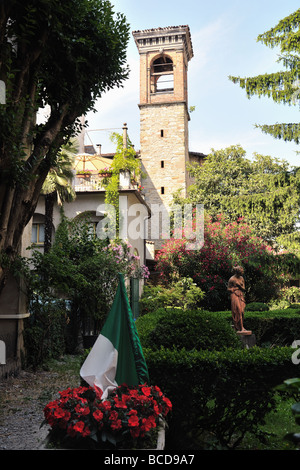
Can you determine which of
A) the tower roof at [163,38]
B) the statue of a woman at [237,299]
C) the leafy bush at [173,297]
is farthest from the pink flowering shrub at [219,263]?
the tower roof at [163,38]

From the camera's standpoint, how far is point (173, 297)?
1919 centimetres

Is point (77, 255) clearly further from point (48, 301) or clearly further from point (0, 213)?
point (0, 213)

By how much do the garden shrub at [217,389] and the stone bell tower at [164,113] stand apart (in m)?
26.8

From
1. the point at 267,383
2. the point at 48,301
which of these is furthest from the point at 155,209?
the point at 267,383

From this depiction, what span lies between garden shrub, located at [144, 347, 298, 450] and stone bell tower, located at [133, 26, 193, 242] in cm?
2675

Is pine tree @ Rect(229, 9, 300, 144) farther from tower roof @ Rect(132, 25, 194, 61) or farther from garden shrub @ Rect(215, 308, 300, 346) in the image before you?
tower roof @ Rect(132, 25, 194, 61)

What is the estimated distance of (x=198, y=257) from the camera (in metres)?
21.7

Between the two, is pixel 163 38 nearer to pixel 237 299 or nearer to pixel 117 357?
pixel 237 299

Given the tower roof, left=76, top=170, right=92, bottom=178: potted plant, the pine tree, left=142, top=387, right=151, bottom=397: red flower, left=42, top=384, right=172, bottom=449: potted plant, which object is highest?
the tower roof

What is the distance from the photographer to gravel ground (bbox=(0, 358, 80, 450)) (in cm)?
476

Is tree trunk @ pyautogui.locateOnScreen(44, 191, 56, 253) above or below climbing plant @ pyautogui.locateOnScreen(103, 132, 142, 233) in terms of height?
below

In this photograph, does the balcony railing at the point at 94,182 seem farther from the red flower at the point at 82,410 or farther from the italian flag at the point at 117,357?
the red flower at the point at 82,410

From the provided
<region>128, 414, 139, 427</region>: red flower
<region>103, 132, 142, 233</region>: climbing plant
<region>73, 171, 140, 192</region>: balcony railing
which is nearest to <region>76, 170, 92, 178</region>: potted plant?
<region>73, 171, 140, 192</region>: balcony railing

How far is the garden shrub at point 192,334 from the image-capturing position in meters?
5.35
